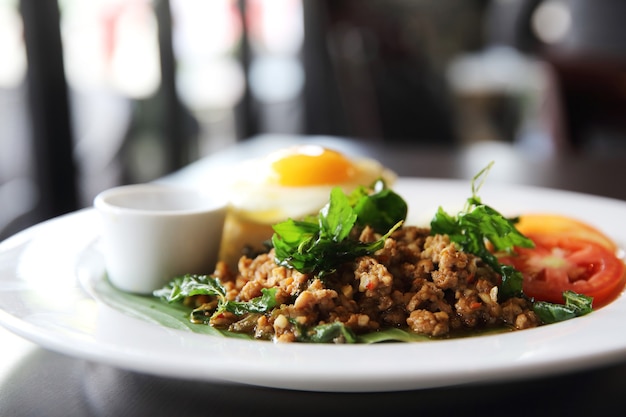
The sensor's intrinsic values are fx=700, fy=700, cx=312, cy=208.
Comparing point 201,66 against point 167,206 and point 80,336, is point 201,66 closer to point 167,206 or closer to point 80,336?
point 167,206

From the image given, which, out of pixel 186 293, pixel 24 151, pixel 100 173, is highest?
pixel 186 293

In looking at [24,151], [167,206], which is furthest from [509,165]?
[24,151]

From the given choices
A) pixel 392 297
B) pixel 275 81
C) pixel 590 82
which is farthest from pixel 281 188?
pixel 275 81

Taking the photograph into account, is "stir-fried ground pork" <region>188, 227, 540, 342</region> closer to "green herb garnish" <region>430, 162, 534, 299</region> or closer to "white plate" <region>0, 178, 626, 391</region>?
"green herb garnish" <region>430, 162, 534, 299</region>

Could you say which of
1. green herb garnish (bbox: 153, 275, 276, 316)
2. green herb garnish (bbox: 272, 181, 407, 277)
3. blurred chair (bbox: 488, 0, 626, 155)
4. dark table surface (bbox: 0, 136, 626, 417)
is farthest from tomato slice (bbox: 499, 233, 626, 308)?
blurred chair (bbox: 488, 0, 626, 155)

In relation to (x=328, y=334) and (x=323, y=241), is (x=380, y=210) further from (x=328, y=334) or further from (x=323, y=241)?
(x=328, y=334)

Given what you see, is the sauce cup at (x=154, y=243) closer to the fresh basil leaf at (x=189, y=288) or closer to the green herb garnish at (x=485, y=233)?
the fresh basil leaf at (x=189, y=288)

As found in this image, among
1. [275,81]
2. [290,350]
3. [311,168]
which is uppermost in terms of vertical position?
[311,168]
